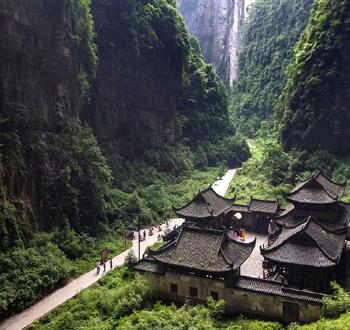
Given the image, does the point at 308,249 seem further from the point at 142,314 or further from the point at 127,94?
the point at 127,94

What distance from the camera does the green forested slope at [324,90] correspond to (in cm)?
6278

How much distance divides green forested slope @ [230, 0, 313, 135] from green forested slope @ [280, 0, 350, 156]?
139 ft

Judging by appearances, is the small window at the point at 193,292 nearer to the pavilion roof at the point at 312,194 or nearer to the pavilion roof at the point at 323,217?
the pavilion roof at the point at 323,217

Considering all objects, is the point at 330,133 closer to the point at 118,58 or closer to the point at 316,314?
the point at 118,58

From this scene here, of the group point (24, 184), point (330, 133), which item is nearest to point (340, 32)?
point (330, 133)

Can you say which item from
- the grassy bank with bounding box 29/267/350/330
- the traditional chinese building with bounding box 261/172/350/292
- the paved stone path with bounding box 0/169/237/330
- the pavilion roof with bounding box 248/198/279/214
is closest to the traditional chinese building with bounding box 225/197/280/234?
the pavilion roof with bounding box 248/198/279/214

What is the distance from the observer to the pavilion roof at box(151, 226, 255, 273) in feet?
89.0

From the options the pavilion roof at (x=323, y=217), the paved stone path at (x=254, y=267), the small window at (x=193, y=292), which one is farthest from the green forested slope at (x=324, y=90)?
the small window at (x=193, y=292)

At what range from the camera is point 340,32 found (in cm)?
6488

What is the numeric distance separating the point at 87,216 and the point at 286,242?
73.8ft

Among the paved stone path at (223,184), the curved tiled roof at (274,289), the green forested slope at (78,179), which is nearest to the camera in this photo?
the curved tiled roof at (274,289)

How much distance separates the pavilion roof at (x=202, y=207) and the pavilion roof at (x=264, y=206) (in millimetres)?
3783

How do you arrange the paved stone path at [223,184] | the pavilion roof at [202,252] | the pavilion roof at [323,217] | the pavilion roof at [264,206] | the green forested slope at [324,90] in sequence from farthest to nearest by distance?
the paved stone path at [223,184], the green forested slope at [324,90], the pavilion roof at [264,206], the pavilion roof at [323,217], the pavilion roof at [202,252]

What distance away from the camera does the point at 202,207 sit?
130ft
